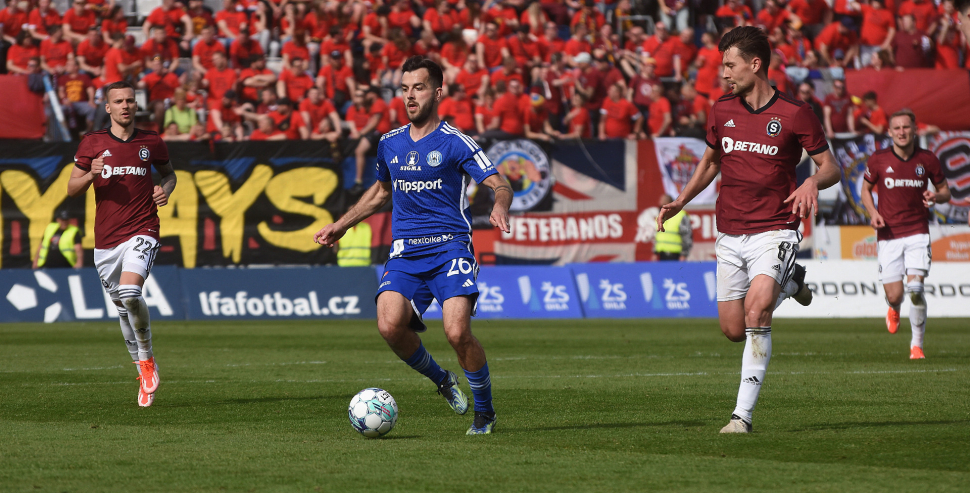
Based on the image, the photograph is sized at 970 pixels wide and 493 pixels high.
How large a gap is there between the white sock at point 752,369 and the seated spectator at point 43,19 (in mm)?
21699

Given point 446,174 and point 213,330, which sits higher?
point 446,174

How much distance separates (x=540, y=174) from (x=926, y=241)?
9.84m

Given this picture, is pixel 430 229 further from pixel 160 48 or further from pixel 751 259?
pixel 160 48

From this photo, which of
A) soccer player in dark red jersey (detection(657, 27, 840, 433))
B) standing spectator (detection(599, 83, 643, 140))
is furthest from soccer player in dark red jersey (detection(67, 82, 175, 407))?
standing spectator (detection(599, 83, 643, 140))

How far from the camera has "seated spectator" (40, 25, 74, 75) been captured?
80.2 feet

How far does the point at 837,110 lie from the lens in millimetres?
23797

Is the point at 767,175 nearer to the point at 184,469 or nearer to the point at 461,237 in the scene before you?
the point at 461,237

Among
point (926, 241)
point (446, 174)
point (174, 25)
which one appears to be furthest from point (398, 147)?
point (174, 25)

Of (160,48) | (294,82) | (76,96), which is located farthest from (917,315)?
(160,48)

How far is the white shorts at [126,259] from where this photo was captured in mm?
9742

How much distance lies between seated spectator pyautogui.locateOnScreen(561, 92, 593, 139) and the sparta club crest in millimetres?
16294

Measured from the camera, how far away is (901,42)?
25.5 m

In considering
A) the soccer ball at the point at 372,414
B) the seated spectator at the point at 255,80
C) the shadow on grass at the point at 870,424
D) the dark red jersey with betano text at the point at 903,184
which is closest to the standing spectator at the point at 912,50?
the dark red jersey with betano text at the point at 903,184

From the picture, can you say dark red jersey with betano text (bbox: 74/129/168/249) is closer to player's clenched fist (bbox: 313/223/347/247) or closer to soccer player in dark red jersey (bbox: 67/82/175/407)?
soccer player in dark red jersey (bbox: 67/82/175/407)
